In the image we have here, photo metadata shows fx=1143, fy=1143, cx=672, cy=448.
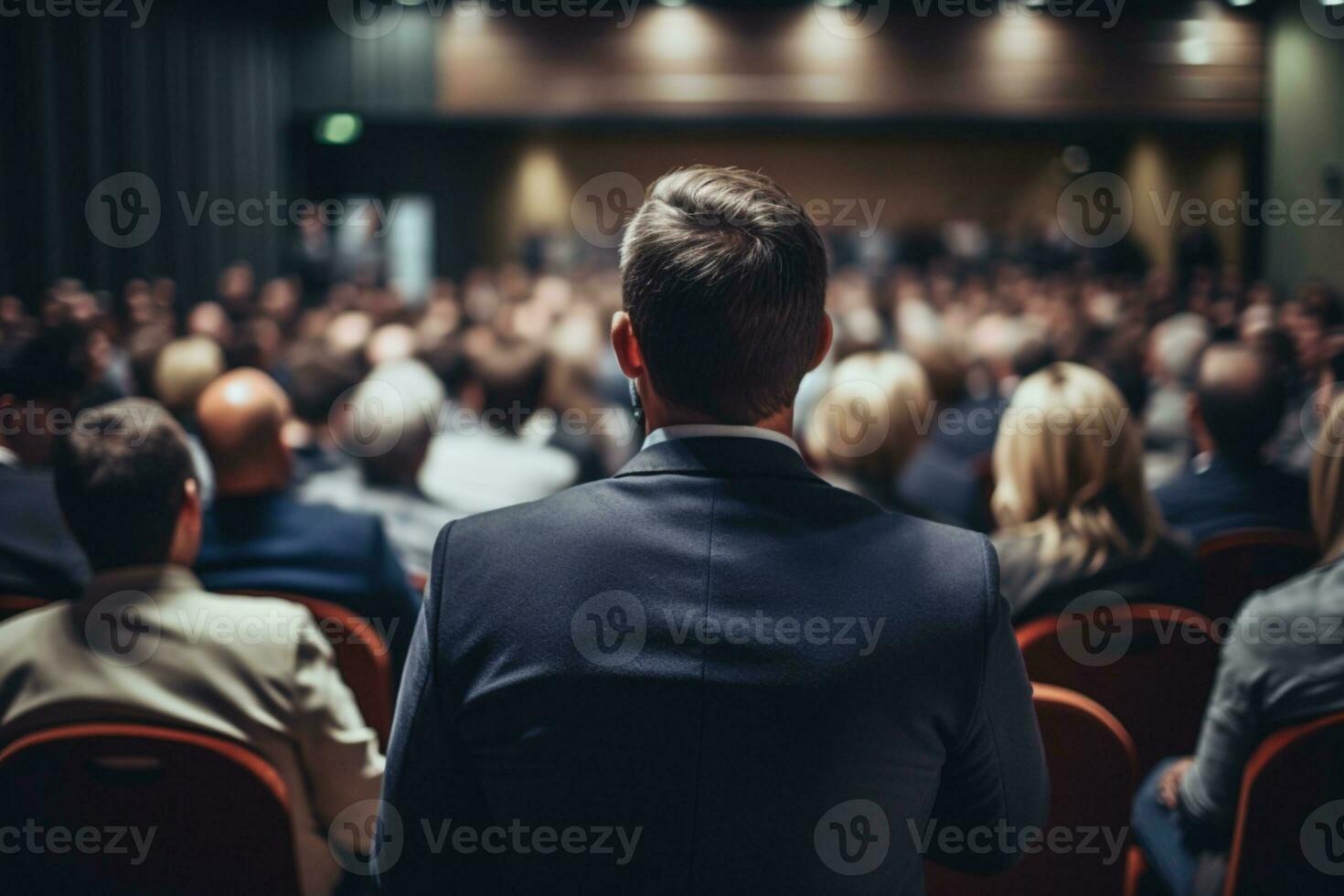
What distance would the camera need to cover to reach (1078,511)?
2615mm

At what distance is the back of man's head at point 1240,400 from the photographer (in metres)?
3.28

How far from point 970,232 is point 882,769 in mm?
16518

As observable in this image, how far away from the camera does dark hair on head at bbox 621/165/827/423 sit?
1201 mm

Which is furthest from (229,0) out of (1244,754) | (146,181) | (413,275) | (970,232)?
(1244,754)

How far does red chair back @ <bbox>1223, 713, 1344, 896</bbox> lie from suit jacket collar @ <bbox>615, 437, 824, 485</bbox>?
3.37 ft

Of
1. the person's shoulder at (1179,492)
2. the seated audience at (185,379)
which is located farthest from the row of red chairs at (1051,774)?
the seated audience at (185,379)

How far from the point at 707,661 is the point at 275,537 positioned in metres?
1.65

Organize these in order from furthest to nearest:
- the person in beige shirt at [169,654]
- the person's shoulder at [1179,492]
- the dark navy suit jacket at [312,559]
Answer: the person's shoulder at [1179,492] < the dark navy suit jacket at [312,559] < the person in beige shirt at [169,654]

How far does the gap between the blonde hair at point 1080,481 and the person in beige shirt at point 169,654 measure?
1.57 m

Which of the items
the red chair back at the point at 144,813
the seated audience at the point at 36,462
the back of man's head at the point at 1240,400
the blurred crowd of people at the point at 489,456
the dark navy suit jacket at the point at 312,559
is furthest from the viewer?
the back of man's head at the point at 1240,400

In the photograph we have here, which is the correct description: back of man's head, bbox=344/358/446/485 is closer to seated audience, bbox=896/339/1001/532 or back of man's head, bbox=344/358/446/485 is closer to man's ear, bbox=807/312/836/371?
seated audience, bbox=896/339/1001/532

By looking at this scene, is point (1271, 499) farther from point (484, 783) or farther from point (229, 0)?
point (229, 0)

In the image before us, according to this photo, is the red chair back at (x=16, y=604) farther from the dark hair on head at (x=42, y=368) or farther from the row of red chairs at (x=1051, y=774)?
the dark hair on head at (x=42, y=368)

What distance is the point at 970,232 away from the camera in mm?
16766
